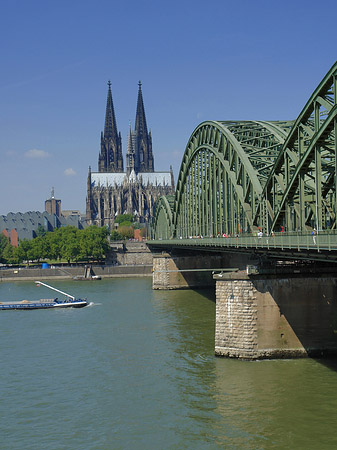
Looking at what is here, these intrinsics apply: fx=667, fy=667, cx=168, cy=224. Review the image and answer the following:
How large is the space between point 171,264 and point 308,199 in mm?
50656

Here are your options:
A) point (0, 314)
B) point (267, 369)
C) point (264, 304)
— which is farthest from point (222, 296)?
point (0, 314)

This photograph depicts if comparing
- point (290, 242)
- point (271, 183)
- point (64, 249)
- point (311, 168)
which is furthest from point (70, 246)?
point (290, 242)

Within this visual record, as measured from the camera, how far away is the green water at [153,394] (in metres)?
25.8

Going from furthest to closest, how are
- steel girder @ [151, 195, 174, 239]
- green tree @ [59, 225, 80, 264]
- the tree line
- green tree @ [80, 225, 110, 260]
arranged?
the tree line, green tree @ [80, 225, 110, 260], green tree @ [59, 225, 80, 264], steel girder @ [151, 195, 174, 239]

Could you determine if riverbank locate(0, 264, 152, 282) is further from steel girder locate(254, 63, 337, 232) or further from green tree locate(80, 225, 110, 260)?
steel girder locate(254, 63, 337, 232)

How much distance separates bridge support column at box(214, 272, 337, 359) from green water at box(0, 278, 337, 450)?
3.57 ft

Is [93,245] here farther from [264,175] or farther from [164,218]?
[264,175]

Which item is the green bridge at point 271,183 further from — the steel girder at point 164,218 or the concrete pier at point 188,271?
the steel girder at point 164,218

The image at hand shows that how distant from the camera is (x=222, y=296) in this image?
38312mm

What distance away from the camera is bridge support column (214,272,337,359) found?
3638 centimetres

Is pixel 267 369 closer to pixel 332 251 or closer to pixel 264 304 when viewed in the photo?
pixel 264 304

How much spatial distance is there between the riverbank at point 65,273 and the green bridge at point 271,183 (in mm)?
20640

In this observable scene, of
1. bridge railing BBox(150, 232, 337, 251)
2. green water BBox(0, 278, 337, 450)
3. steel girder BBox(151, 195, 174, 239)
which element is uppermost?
steel girder BBox(151, 195, 174, 239)

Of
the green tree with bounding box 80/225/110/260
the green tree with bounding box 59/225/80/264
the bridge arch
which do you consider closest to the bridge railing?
the bridge arch
